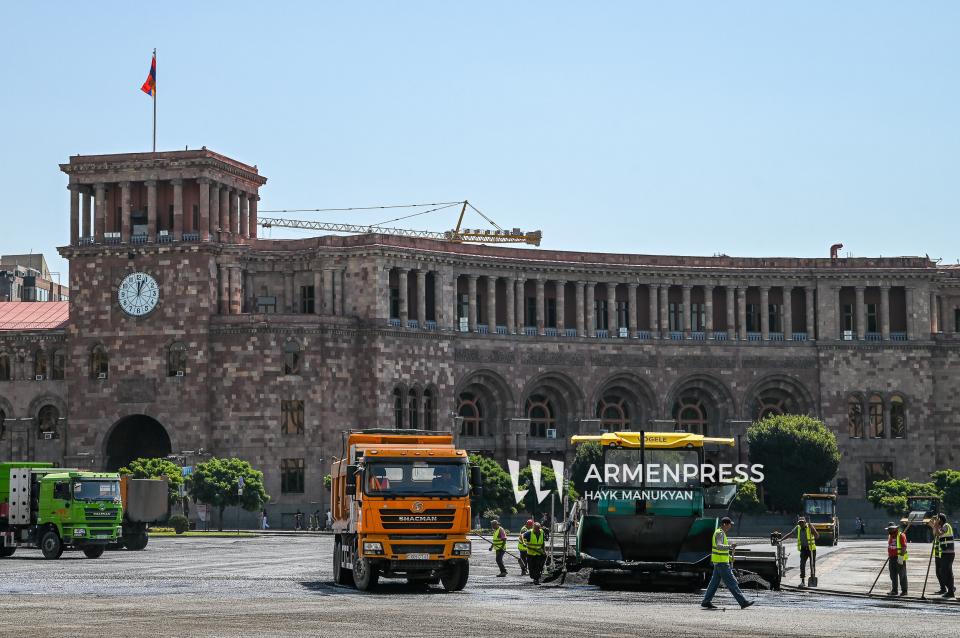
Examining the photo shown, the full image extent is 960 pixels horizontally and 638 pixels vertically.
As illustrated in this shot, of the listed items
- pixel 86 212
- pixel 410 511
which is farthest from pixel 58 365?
pixel 410 511

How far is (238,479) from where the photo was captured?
300ft

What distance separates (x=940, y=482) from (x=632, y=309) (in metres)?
23.5

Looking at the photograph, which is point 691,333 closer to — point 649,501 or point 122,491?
point 122,491

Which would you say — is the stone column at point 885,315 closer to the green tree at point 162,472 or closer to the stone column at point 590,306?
the stone column at point 590,306

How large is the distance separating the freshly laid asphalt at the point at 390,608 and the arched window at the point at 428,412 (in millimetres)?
51331

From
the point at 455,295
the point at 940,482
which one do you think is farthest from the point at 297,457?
the point at 940,482

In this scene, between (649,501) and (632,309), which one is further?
(632,309)

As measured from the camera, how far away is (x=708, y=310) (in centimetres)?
11175

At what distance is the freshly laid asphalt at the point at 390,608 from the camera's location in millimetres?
30234

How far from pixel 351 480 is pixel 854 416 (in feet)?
252

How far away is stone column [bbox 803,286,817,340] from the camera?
11238 cm

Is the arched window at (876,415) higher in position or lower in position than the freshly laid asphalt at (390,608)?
higher

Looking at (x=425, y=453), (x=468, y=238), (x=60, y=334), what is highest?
(x=468, y=238)

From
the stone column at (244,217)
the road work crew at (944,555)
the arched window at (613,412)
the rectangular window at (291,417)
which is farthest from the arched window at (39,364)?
the road work crew at (944,555)
